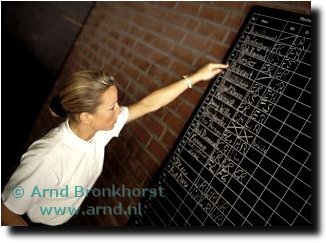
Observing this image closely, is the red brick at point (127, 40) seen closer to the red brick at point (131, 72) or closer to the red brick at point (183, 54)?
the red brick at point (131, 72)

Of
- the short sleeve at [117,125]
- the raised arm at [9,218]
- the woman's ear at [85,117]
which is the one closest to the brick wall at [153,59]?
the short sleeve at [117,125]

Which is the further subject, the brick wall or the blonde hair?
the brick wall

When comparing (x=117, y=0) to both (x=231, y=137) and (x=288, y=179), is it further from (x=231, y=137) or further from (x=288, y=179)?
(x=288, y=179)

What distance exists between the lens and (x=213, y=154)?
1901mm

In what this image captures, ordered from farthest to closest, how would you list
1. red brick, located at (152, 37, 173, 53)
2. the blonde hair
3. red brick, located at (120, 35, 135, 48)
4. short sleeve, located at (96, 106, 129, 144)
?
red brick, located at (120, 35, 135, 48), red brick, located at (152, 37, 173, 53), short sleeve, located at (96, 106, 129, 144), the blonde hair

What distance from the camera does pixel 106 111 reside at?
195cm

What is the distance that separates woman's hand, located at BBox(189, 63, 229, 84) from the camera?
6.49 ft

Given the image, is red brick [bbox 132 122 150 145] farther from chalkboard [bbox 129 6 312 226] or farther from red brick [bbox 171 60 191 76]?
red brick [bbox 171 60 191 76]

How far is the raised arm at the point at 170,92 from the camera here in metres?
1.99

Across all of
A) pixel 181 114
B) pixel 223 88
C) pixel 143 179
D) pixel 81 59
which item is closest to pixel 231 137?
pixel 223 88

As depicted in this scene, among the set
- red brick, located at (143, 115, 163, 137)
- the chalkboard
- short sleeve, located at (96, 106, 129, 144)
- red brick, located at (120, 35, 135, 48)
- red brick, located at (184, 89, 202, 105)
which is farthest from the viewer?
red brick, located at (120, 35, 135, 48)

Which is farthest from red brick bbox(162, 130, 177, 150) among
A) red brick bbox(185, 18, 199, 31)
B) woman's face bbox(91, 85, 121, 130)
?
red brick bbox(185, 18, 199, 31)

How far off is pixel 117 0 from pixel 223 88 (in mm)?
1821

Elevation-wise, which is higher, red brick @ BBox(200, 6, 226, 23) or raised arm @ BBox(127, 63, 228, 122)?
red brick @ BBox(200, 6, 226, 23)
